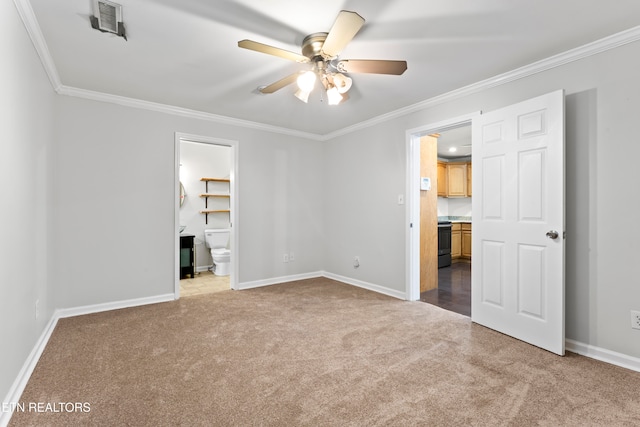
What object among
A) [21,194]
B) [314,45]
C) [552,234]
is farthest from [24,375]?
[552,234]

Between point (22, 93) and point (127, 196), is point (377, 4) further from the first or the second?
point (127, 196)

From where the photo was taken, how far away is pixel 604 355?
2.31m

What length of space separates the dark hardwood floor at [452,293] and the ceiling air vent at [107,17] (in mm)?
3868

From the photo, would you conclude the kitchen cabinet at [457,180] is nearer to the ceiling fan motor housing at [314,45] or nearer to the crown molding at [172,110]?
the crown molding at [172,110]

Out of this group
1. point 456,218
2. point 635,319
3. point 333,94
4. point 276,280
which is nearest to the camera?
point 635,319

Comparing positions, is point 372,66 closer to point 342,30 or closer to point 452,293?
point 342,30

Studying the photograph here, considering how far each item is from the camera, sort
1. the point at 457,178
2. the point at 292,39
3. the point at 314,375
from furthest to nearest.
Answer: the point at 457,178, the point at 292,39, the point at 314,375

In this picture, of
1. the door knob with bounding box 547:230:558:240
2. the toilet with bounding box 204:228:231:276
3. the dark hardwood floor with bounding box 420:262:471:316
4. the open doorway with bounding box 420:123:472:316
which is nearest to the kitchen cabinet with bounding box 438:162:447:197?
the open doorway with bounding box 420:123:472:316

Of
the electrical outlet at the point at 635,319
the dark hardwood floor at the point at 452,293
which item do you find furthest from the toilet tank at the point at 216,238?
the electrical outlet at the point at 635,319

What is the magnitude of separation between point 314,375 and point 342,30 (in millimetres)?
2150

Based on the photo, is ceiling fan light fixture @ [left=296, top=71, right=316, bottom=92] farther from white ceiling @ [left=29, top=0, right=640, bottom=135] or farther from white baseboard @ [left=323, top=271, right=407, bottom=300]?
white baseboard @ [left=323, top=271, right=407, bottom=300]

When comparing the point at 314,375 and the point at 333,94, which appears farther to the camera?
the point at 333,94

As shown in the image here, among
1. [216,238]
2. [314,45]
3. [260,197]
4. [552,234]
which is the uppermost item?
[314,45]

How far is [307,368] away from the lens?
2.18 m
